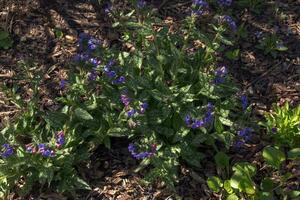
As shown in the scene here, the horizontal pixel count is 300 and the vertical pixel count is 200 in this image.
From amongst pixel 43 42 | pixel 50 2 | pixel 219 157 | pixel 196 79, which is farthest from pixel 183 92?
pixel 50 2

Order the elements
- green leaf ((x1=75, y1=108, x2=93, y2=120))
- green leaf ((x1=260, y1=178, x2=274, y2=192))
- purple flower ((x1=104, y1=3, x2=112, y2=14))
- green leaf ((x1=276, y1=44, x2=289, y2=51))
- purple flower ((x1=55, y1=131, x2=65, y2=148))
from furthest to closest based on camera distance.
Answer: green leaf ((x1=276, y1=44, x2=289, y2=51)), purple flower ((x1=104, y1=3, x2=112, y2=14)), green leaf ((x1=75, y1=108, x2=93, y2=120)), green leaf ((x1=260, y1=178, x2=274, y2=192)), purple flower ((x1=55, y1=131, x2=65, y2=148))

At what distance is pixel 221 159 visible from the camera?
4.02 m

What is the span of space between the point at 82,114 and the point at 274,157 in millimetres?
1674

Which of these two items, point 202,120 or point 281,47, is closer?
point 202,120

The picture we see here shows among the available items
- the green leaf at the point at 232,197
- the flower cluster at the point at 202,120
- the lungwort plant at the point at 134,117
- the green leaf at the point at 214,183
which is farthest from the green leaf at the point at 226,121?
the green leaf at the point at 232,197

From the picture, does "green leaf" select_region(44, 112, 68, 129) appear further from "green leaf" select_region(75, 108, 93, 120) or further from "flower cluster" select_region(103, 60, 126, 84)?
"flower cluster" select_region(103, 60, 126, 84)

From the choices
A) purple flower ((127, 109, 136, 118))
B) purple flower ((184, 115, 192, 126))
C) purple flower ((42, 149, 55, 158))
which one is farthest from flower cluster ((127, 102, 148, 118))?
purple flower ((42, 149, 55, 158))

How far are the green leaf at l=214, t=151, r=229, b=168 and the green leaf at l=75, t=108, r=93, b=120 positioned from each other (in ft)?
3.76

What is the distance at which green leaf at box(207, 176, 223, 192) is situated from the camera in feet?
12.6

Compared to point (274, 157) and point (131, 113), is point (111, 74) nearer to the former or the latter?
point (131, 113)

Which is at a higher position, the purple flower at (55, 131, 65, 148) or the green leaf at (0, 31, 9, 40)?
the green leaf at (0, 31, 9, 40)

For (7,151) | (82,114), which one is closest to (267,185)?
(82,114)

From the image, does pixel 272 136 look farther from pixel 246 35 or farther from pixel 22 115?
pixel 22 115

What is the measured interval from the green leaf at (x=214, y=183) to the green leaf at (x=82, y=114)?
1.14m
